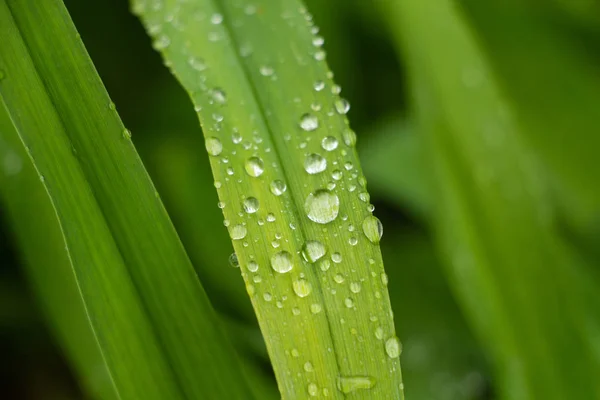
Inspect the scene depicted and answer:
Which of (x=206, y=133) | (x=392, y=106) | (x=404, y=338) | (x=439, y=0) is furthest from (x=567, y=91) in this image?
(x=206, y=133)

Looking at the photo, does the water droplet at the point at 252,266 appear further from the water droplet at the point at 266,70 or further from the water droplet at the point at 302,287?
the water droplet at the point at 266,70

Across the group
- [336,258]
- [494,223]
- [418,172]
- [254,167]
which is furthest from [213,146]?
[418,172]

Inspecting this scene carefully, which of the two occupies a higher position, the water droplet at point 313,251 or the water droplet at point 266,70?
the water droplet at point 266,70

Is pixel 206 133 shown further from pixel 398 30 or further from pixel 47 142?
pixel 398 30

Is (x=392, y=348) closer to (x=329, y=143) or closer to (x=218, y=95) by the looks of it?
(x=329, y=143)

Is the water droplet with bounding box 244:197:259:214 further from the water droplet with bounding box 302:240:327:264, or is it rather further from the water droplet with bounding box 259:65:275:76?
the water droplet with bounding box 259:65:275:76

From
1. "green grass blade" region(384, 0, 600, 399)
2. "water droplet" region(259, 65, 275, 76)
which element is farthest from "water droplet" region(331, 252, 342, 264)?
"green grass blade" region(384, 0, 600, 399)

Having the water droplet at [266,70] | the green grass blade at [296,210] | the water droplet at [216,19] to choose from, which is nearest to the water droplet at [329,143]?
the green grass blade at [296,210]
